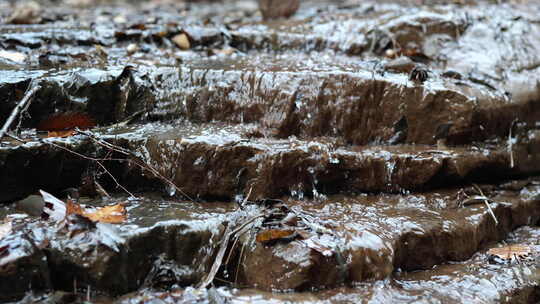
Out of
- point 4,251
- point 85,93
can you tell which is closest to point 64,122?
point 85,93

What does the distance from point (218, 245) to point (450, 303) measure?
1.16 meters

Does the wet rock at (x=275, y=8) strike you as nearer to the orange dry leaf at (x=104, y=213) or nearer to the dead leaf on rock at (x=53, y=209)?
the orange dry leaf at (x=104, y=213)

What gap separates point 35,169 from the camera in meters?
2.52

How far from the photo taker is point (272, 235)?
2225 mm

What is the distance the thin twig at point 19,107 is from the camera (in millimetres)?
2463

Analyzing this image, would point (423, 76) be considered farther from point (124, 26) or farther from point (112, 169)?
point (124, 26)

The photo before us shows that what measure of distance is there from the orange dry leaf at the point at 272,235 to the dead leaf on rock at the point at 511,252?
1300 millimetres

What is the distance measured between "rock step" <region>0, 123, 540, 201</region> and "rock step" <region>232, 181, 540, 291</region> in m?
0.13

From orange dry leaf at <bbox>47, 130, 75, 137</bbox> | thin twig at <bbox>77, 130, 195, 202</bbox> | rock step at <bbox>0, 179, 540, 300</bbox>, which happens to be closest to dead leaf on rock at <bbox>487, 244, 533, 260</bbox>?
rock step at <bbox>0, 179, 540, 300</bbox>

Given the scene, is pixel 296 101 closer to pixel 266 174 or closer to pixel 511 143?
pixel 266 174

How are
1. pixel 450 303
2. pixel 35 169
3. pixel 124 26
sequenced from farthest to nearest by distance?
1. pixel 124 26
2. pixel 35 169
3. pixel 450 303

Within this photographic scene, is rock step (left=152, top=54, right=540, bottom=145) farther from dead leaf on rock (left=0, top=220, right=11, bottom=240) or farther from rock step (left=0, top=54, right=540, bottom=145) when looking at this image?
dead leaf on rock (left=0, top=220, right=11, bottom=240)

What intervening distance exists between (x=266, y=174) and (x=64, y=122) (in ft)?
4.10

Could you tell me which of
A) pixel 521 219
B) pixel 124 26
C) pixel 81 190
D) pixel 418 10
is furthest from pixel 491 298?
pixel 124 26
